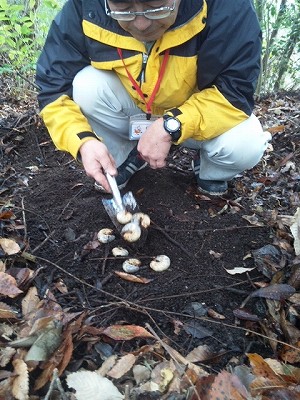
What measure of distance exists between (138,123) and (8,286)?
1.08 metres

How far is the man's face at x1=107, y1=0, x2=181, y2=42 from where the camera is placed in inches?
58.6

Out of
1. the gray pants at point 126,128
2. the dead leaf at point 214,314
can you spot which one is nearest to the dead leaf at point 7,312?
the dead leaf at point 214,314

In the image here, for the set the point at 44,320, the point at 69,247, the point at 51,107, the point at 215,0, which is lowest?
the point at 69,247

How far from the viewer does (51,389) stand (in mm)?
1103

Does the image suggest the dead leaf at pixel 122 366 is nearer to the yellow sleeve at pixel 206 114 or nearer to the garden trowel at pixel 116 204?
the garden trowel at pixel 116 204

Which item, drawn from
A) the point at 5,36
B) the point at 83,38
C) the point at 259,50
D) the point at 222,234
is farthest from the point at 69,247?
the point at 5,36

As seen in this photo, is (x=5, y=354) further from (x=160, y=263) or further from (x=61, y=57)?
(x=61, y=57)

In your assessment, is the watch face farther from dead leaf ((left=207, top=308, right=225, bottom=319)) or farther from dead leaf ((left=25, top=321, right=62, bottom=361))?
dead leaf ((left=25, top=321, right=62, bottom=361))

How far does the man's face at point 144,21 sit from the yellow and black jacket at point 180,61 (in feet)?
0.28

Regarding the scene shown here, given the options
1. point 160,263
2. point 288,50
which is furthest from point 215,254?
point 288,50

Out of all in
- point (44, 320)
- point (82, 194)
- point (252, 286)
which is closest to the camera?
point (44, 320)

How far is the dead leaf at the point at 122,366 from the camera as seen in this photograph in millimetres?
1236

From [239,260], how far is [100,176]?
684 mm

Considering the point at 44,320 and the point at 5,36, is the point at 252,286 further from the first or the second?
the point at 5,36
